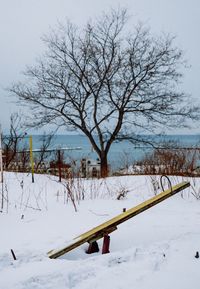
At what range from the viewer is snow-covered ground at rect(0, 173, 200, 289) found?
106 inches

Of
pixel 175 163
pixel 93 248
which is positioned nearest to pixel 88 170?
pixel 175 163

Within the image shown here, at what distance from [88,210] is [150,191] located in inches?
89.6

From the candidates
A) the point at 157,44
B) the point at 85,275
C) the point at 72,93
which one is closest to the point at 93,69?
the point at 72,93

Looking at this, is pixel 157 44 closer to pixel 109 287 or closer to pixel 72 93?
pixel 72 93

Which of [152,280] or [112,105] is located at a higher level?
[112,105]

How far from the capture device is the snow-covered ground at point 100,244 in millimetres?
2689

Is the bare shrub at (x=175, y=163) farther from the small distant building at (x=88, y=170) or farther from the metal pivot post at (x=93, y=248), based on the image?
the metal pivot post at (x=93, y=248)

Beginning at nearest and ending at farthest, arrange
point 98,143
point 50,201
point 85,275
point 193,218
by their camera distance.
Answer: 1. point 85,275
2. point 193,218
3. point 50,201
4. point 98,143

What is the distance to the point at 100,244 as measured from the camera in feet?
12.5

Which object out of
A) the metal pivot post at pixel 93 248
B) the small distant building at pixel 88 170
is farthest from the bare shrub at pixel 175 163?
the metal pivot post at pixel 93 248

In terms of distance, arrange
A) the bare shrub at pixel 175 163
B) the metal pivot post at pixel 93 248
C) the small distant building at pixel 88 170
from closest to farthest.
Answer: the metal pivot post at pixel 93 248, the bare shrub at pixel 175 163, the small distant building at pixel 88 170

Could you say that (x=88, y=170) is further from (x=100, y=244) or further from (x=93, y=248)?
(x=93, y=248)

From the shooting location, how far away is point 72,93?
14.8 metres

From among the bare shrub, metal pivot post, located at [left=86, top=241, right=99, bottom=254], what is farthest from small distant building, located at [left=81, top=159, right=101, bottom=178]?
metal pivot post, located at [left=86, top=241, right=99, bottom=254]
